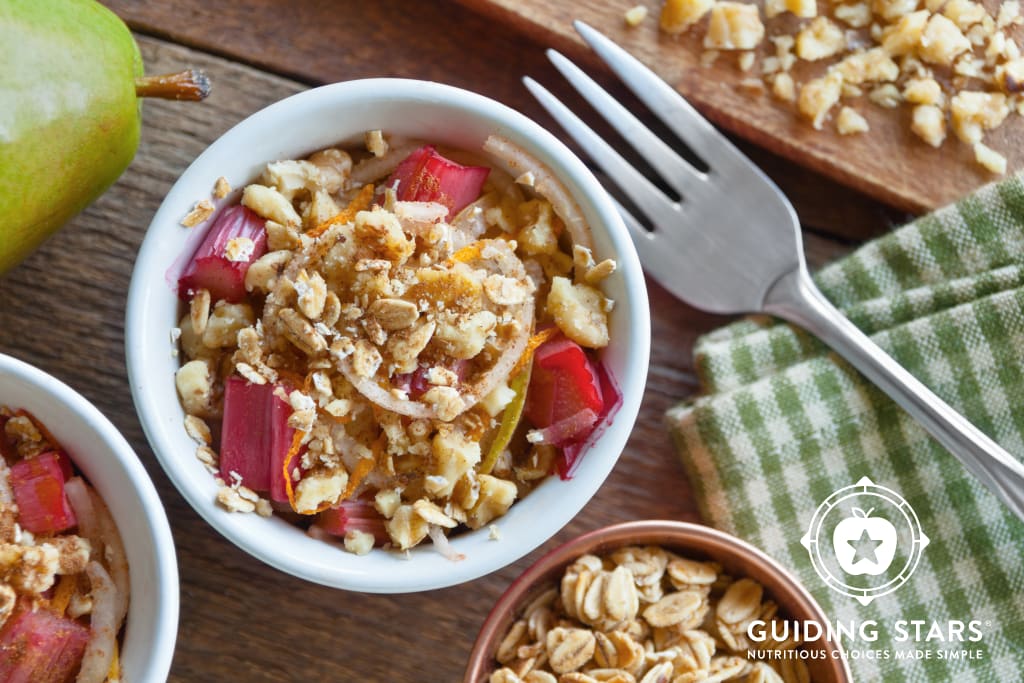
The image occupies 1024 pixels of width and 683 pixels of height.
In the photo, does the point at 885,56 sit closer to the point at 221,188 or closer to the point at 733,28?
the point at 733,28

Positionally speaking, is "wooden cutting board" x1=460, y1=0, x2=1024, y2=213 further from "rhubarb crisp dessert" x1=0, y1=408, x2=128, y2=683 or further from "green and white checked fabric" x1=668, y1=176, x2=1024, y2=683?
"rhubarb crisp dessert" x1=0, y1=408, x2=128, y2=683

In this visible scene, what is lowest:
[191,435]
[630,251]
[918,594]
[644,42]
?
[191,435]

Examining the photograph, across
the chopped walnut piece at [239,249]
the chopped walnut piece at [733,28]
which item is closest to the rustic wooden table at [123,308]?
the chopped walnut piece at [733,28]

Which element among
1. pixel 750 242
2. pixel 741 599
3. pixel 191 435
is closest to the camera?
pixel 191 435

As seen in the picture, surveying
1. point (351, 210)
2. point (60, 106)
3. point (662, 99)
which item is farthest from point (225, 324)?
point (662, 99)

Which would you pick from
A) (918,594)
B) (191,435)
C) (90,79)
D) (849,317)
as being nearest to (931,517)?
Result: (918,594)

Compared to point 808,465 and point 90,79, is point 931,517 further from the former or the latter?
point 90,79

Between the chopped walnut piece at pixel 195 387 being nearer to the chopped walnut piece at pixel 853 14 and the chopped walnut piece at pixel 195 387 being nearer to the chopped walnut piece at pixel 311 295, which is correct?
the chopped walnut piece at pixel 311 295
